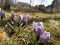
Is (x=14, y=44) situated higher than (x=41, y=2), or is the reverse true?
(x=14, y=44)

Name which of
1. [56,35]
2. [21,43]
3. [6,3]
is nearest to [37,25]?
[21,43]

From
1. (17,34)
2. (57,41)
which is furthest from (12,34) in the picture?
(57,41)

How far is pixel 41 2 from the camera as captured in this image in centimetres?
1570

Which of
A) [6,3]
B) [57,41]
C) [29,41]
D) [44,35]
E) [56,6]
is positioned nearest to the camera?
[44,35]

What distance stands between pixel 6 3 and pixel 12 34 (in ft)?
26.5

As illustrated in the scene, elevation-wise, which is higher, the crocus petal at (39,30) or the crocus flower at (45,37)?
the crocus petal at (39,30)

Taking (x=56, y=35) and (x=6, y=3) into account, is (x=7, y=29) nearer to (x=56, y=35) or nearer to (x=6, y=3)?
(x=56, y=35)

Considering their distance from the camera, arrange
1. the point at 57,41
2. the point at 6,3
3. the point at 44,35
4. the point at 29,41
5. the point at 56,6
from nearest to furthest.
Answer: the point at 44,35
the point at 29,41
the point at 57,41
the point at 6,3
the point at 56,6

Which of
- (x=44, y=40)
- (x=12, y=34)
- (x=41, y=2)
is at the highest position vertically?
(x=44, y=40)

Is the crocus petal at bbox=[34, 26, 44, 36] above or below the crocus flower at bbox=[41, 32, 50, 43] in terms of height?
above

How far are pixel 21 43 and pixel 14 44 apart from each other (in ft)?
0.57

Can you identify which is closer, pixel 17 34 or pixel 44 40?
pixel 44 40

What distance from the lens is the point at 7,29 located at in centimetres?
411

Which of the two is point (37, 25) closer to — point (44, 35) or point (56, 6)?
point (44, 35)
